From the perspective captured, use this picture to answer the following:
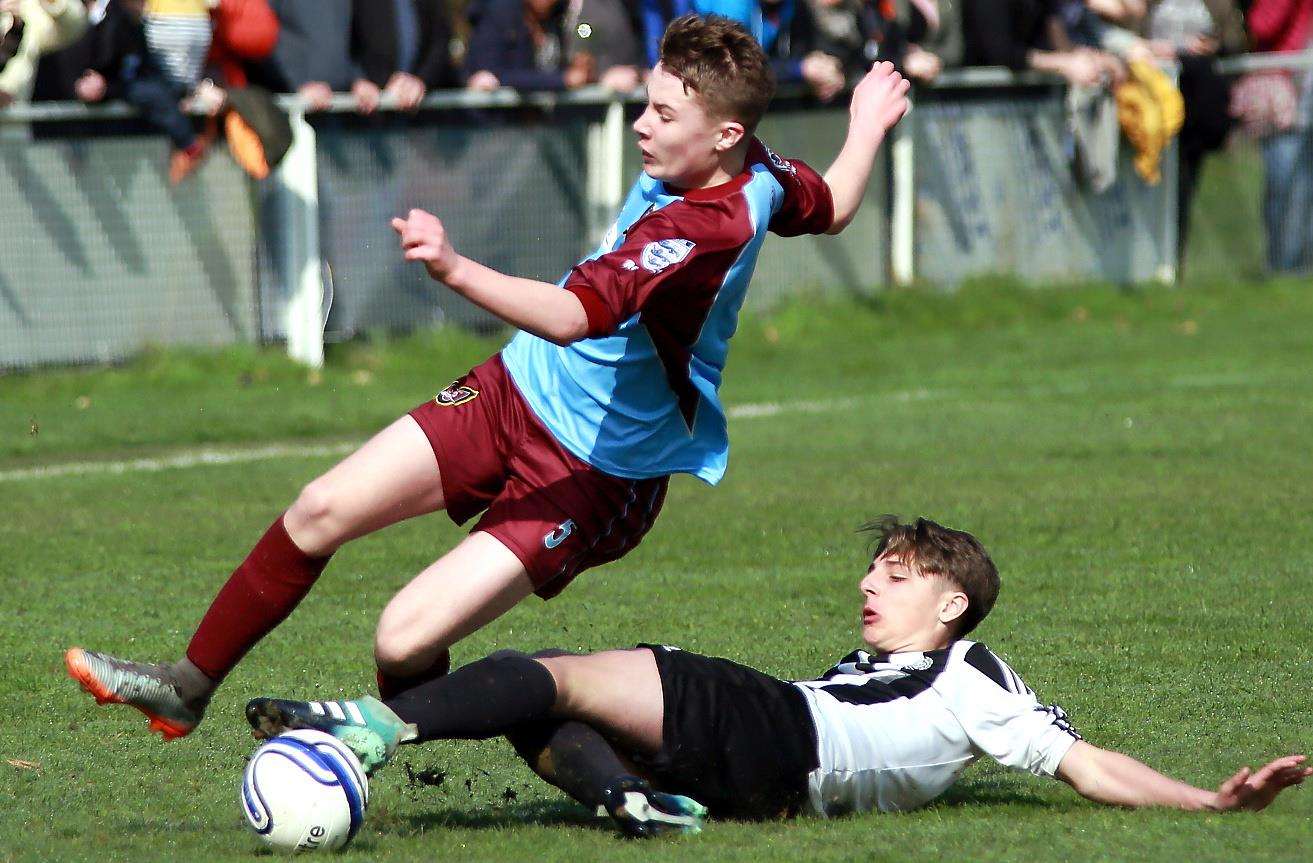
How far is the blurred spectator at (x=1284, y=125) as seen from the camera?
1641cm

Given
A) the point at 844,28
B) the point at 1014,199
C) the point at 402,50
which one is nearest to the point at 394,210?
the point at 402,50

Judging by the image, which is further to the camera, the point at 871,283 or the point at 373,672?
the point at 871,283

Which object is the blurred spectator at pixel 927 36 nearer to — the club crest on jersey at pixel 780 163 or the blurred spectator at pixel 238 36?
the blurred spectator at pixel 238 36

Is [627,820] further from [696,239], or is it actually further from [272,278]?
[272,278]

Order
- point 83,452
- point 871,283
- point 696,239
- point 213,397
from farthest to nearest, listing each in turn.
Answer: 1. point 871,283
2. point 213,397
3. point 83,452
4. point 696,239

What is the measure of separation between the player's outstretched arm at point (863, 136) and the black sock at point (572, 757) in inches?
60.5

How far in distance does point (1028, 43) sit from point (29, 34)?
7604mm

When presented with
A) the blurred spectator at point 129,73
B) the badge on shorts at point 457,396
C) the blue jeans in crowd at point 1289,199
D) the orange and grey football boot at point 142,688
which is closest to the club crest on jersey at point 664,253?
the badge on shorts at point 457,396

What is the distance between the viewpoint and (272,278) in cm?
1225

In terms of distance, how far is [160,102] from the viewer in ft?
38.3

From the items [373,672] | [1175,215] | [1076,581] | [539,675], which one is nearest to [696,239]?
[539,675]

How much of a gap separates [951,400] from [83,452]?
494 centimetres

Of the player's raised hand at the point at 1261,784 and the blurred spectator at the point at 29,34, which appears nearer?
the player's raised hand at the point at 1261,784

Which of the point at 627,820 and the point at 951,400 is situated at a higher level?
the point at 627,820
